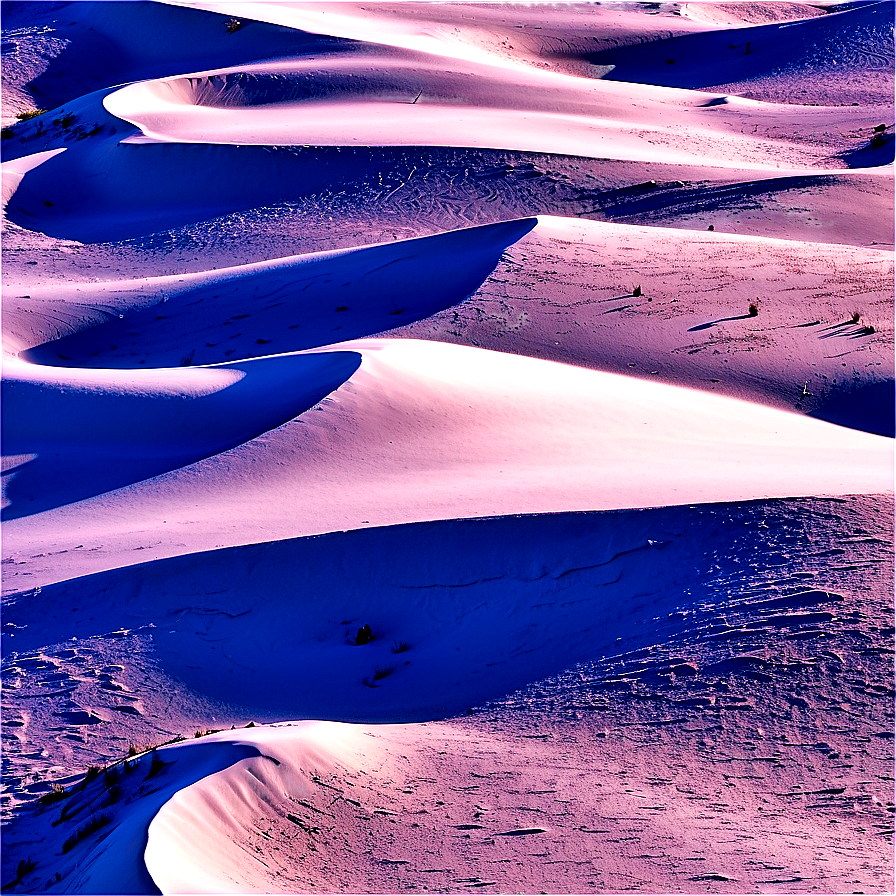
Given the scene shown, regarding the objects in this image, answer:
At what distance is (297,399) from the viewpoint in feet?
26.5

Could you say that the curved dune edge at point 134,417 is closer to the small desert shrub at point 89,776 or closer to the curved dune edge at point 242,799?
the small desert shrub at point 89,776

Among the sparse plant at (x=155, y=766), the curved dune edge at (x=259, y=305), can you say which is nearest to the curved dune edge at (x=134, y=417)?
the curved dune edge at (x=259, y=305)

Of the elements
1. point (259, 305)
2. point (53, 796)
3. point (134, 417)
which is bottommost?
point (53, 796)

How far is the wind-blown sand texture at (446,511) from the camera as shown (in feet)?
14.3

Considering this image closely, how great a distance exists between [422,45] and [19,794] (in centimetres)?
1672

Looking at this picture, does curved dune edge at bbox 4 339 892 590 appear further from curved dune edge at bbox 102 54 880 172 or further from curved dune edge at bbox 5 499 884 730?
curved dune edge at bbox 102 54 880 172

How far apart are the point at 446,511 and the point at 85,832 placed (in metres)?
2.77

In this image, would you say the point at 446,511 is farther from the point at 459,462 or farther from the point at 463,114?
the point at 463,114

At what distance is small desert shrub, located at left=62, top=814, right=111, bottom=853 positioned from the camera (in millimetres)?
4250

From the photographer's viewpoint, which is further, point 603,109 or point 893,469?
point 603,109

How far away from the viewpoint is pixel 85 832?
14.0ft

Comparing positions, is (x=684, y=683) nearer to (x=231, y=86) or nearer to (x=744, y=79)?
(x=231, y=86)

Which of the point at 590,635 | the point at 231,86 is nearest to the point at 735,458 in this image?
the point at 590,635

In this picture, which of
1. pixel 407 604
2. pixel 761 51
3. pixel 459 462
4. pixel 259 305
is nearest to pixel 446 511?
pixel 407 604
